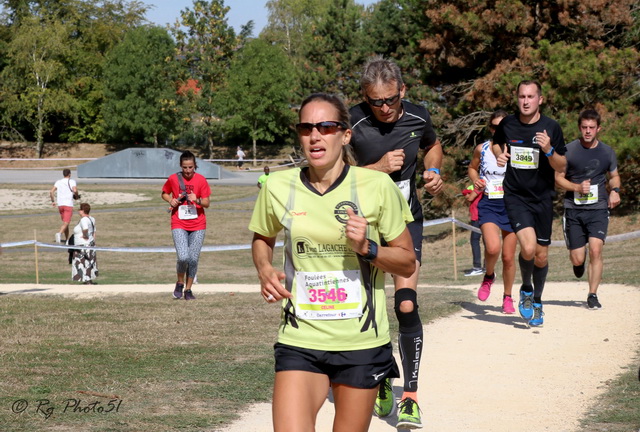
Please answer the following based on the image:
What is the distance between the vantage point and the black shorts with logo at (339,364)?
→ 13.1ft

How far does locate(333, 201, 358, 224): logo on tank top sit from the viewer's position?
13.2 feet

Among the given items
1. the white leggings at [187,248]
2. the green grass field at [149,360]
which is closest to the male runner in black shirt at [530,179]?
the green grass field at [149,360]

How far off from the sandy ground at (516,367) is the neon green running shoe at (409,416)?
276mm

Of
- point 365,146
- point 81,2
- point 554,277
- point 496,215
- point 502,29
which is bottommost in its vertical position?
point 554,277

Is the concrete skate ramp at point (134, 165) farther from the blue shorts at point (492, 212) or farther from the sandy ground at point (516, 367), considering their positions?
the sandy ground at point (516, 367)

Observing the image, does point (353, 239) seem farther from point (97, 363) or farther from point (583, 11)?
point (583, 11)

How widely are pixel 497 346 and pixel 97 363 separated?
359 cm

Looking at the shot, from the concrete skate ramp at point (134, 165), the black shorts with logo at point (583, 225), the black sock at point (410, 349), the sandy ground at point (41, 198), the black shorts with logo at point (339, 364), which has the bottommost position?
the sandy ground at point (41, 198)

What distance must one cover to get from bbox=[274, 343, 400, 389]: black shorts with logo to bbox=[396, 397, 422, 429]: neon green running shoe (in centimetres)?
149

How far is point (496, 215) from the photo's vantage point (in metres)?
10.8

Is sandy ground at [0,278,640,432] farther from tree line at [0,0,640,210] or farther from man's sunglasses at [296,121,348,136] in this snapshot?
tree line at [0,0,640,210]

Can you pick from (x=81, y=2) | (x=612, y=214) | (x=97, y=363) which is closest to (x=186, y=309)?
(x=97, y=363)

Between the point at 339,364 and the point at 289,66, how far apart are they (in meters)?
64.7

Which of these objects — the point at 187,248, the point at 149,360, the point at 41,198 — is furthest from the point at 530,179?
the point at 41,198
